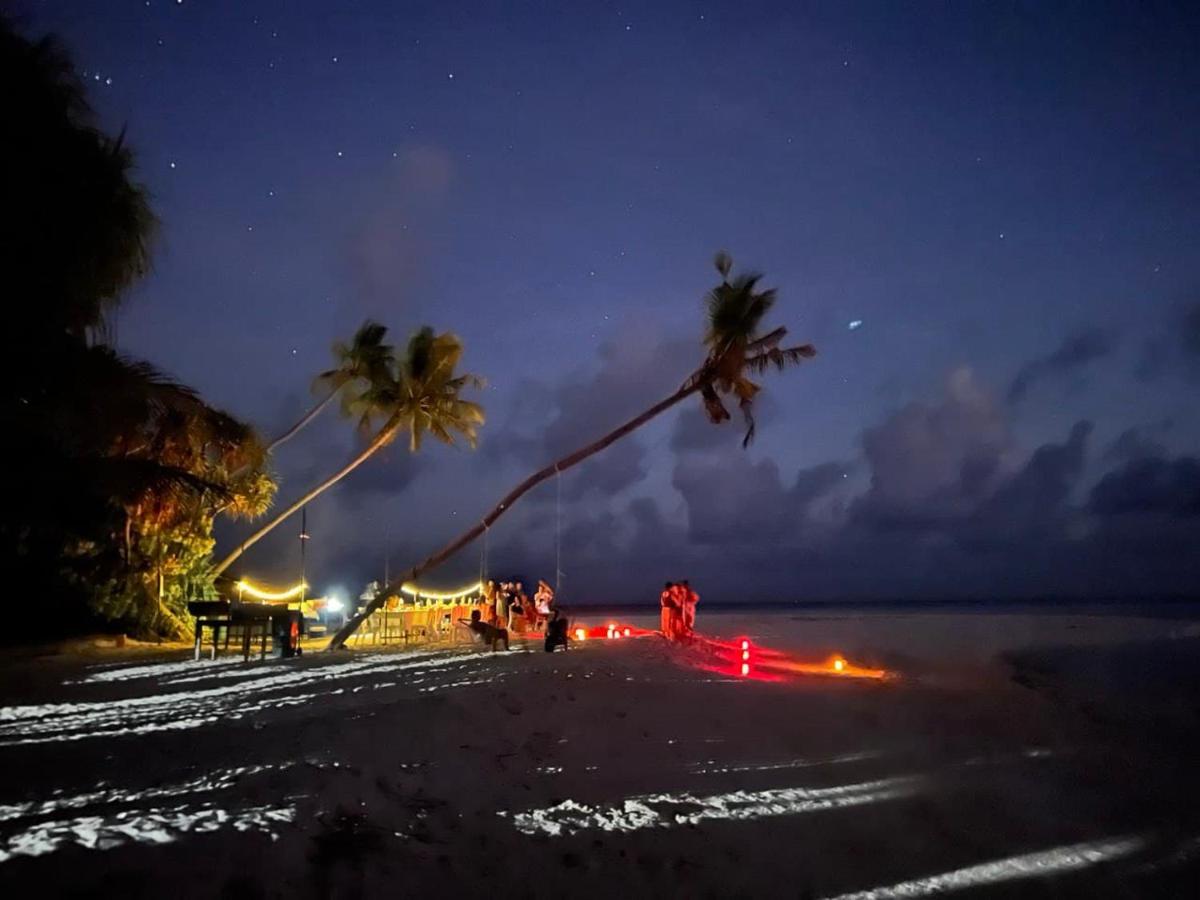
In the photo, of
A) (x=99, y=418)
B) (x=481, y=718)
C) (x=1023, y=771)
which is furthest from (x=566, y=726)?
(x=99, y=418)

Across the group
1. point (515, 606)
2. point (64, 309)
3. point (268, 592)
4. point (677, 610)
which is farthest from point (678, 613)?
point (64, 309)

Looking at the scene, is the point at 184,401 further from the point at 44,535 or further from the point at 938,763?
the point at 938,763

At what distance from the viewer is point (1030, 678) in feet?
52.1

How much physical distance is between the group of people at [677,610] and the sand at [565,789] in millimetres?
7751

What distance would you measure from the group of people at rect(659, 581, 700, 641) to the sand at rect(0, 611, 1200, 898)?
7751 mm

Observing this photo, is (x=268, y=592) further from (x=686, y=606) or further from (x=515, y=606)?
(x=686, y=606)

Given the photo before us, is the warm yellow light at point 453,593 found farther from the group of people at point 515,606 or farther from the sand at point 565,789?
the sand at point 565,789

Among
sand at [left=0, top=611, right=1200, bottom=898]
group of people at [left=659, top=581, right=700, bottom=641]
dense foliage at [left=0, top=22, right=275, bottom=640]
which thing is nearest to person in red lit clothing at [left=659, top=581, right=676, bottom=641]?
group of people at [left=659, top=581, right=700, bottom=641]

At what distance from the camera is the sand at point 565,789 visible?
13.5ft

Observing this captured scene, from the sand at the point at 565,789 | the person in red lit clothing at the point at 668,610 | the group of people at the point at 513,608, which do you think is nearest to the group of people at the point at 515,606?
the group of people at the point at 513,608

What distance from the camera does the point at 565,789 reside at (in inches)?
217

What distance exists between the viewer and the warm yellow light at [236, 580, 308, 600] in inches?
865

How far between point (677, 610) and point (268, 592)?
464 inches

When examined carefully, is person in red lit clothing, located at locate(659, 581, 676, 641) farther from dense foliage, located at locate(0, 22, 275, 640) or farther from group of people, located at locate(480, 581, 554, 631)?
dense foliage, located at locate(0, 22, 275, 640)
